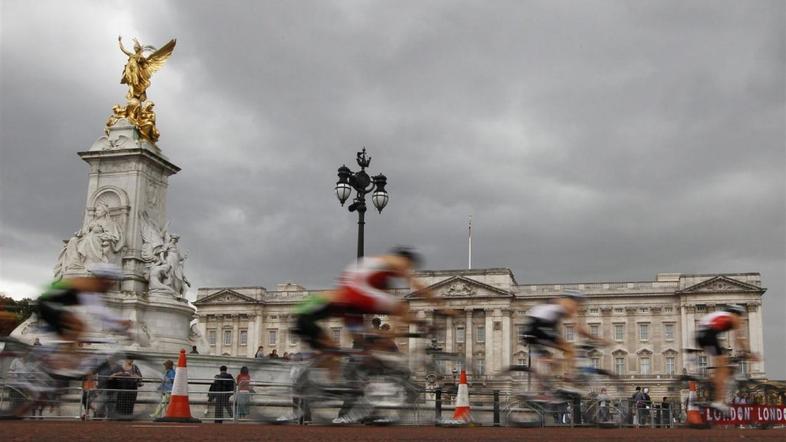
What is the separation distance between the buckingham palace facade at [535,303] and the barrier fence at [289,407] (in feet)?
228

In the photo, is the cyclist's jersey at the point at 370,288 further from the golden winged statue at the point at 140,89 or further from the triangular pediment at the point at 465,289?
the triangular pediment at the point at 465,289

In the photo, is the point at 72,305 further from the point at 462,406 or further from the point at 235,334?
the point at 235,334

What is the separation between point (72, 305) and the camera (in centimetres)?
1195

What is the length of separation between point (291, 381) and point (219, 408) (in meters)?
2.86

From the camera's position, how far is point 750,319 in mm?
83438

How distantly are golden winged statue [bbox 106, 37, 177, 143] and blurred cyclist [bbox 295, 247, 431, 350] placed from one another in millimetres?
16248

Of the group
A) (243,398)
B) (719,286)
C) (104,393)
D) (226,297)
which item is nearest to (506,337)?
(719,286)

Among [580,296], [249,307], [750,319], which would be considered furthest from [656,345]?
[580,296]

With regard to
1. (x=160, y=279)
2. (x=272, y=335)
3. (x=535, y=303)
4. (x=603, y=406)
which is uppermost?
(x=535, y=303)

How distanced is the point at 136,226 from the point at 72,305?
1204 centimetres

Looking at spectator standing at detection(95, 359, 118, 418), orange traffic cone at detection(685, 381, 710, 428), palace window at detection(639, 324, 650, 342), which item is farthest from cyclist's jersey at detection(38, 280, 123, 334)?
palace window at detection(639, 324, 650, 342)

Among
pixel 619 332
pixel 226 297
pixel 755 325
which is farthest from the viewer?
pixel 226 297

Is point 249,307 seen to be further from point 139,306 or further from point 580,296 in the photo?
point 580,296

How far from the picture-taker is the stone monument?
74.8ft
